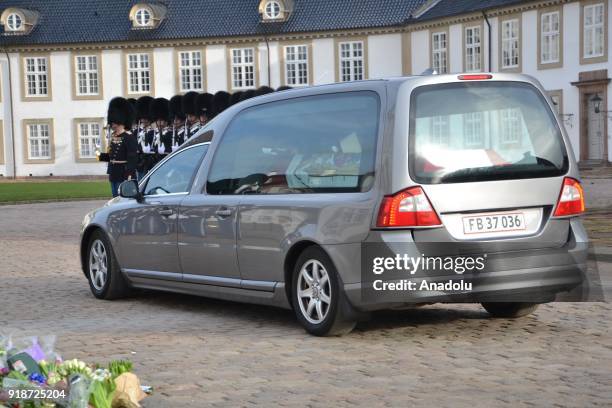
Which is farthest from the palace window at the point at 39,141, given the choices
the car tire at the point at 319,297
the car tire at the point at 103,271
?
the car tire at the point at 319,297

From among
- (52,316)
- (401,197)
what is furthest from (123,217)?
(401,197)

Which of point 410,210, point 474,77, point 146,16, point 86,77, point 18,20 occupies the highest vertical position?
point 18,20

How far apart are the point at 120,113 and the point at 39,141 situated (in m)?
45.6

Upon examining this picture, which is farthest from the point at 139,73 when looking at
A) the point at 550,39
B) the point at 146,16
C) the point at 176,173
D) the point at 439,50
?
the point at 176,173

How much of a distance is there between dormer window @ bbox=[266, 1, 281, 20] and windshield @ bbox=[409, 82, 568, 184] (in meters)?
58.2

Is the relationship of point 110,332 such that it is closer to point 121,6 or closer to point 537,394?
point 537,394

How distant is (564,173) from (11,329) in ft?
14.6

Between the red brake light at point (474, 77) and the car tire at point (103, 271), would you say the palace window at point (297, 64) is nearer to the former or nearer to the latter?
the car tire at point (103, 271)

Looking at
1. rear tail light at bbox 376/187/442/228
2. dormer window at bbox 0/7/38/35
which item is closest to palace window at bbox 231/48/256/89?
dormer window at bbox 0/7/38/35

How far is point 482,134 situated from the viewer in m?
8.46

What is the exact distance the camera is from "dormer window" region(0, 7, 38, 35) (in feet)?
227

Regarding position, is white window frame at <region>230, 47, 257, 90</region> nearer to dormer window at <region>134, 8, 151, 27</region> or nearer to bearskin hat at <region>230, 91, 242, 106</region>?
dormer window at <region>134, 8, 151, 27</region>

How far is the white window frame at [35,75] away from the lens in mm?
68812

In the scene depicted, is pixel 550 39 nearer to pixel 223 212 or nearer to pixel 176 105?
pixel 176 105
